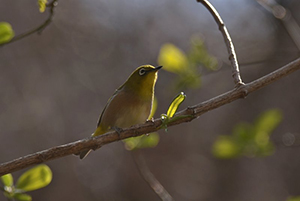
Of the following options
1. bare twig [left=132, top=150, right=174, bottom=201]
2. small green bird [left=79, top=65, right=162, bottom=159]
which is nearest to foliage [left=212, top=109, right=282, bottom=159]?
bare twig [left=132, top=150, right=174, bottom=201]

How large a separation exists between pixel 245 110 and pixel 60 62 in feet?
12.2

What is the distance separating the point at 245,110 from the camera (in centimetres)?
753

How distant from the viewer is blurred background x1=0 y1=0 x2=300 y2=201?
7.18 meters

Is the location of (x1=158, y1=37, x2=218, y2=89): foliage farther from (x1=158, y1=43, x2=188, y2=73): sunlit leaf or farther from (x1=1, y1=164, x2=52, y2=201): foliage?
(x1=1, y1=164, x2=52, y2=201): foliage

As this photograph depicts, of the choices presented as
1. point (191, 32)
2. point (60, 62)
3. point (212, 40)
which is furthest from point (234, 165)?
point (60, 62)

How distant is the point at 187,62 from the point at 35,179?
5.04 feet

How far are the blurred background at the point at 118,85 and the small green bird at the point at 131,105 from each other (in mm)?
3003

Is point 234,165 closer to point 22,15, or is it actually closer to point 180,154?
point 180,154

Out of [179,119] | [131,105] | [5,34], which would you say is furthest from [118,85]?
[179,119]

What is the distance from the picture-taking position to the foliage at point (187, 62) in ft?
10.8

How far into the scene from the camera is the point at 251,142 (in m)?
3.35

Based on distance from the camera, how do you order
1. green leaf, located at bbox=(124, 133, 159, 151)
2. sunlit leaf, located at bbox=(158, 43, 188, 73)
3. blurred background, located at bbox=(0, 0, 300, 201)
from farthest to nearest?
1. blurred background, located at bbox=(0, 0, 300, 201)
2. sunlit leaf, located at bbox=(158, 43, 188, 73)
3. green leaf, located at bbox=(124, 133, 159, 151)

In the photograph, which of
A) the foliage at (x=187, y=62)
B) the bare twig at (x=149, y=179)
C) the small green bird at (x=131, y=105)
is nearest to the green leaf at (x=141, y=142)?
the bare twig at (x=149, y=179)

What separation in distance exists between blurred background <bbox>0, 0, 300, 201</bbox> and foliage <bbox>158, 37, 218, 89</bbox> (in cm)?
303
